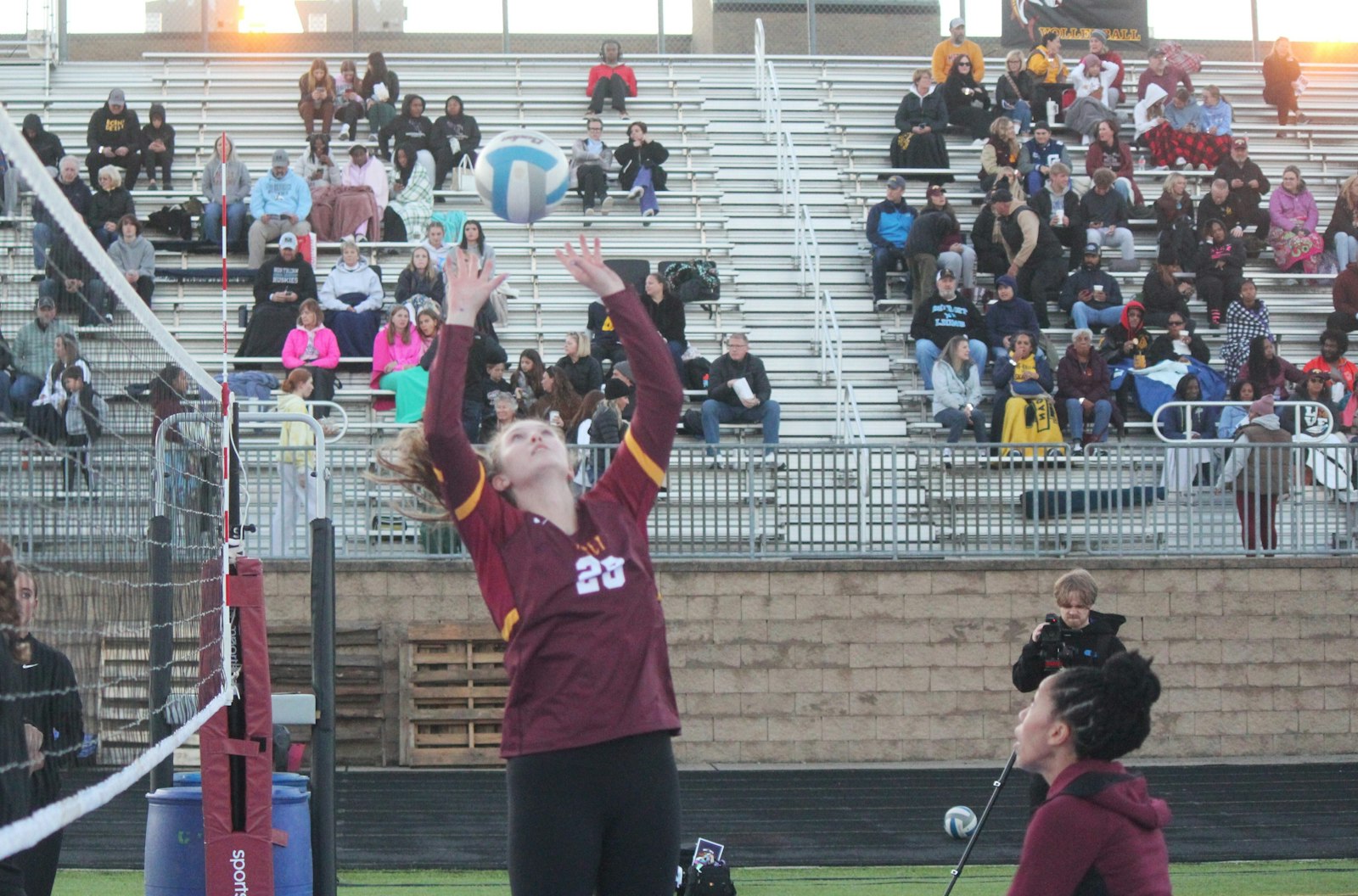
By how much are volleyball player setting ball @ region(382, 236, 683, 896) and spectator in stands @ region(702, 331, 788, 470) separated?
1185cm

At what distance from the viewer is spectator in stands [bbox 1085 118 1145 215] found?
73.2 feet

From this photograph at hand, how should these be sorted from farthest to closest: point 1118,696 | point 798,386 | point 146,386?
point 798,386, point 146,386, point 1118,696

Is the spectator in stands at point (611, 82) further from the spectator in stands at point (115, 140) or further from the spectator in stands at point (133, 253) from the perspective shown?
the spectator in stands at point (133, 253)

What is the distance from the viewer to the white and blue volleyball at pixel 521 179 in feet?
28.9

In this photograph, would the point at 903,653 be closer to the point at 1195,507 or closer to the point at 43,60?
the point at 1195,507

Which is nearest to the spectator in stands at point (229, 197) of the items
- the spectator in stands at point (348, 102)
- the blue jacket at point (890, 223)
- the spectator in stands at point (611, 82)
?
the spectator in stands at point (348, 102)

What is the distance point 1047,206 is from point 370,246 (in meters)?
7.81

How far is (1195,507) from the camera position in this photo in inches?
593

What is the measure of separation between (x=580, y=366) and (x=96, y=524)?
11.5m

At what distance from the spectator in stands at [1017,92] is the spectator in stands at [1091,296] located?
3474mm

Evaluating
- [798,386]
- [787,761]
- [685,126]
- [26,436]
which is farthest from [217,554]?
[685,126]

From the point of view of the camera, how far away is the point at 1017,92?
2325 cm

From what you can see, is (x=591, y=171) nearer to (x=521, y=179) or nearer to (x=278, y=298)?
(x=278, y=298)

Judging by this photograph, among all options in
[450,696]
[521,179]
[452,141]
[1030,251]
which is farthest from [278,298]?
[521,179]
